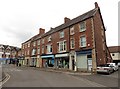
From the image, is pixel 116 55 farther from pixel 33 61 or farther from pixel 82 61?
pixel 82 61

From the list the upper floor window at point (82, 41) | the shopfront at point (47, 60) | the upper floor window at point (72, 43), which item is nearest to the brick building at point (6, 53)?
the shopfront at point (47, 60)

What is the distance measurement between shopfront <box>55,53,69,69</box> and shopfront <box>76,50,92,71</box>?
3.61m

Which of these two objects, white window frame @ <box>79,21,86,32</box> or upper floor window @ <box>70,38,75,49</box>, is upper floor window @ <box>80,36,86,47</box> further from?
upper floor window @ <box>70,38,75,49</box>

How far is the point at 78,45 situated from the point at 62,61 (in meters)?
6.60

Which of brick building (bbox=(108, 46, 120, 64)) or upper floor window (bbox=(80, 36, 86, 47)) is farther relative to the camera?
brick building (bbox=(108, 46, 120, 64))

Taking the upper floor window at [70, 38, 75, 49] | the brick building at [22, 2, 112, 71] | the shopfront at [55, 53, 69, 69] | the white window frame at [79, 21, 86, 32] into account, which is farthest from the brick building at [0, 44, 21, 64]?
the white window frame at [79, 21, 86, 32]

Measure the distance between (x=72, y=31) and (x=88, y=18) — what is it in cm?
492

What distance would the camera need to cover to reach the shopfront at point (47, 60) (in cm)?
3458

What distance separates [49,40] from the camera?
3669 cm

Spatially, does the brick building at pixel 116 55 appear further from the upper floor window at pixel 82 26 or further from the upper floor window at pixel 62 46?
the upper floor window at pixel 82 26

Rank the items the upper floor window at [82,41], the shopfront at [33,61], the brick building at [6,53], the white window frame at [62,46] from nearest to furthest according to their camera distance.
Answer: the upper floor window at [82,41], the white window frame at [62,46], the shopfront at [33,61], the brick building at [6,53]

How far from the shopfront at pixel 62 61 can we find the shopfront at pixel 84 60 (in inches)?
142

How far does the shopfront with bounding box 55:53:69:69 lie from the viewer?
29250 mm

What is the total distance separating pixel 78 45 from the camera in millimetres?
26219
